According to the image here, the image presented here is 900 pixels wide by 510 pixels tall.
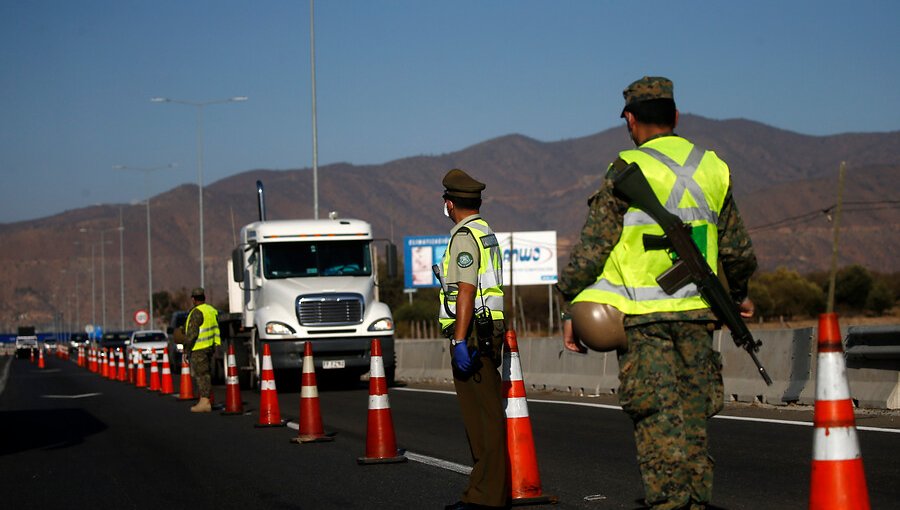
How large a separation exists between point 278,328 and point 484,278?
659 inches

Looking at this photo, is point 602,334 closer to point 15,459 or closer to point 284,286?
point 15,459

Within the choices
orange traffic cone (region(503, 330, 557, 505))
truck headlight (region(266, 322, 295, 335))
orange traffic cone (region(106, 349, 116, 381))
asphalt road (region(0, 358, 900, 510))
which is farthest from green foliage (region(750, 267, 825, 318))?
orange traffic cone (region(503, 330, 557, 505))

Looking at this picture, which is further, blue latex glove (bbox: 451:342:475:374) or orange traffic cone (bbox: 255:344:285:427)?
orange traffic cone (bbox: 255:344:285:427)

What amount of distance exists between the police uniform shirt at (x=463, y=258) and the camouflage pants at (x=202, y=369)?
1281 centimetres

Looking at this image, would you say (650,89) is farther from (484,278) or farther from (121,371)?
(121,371)

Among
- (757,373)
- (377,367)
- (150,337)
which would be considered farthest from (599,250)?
(150,337)

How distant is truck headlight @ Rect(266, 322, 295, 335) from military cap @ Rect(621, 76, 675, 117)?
1898 centimetres

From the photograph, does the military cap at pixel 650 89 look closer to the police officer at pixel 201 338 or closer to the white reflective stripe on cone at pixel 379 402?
the white reflective stripe on cone at pixel 379 402

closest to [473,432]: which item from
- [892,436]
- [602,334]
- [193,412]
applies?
[602,334]

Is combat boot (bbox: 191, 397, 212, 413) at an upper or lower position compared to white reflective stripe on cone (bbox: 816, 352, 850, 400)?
lower

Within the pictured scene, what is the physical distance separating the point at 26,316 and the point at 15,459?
7360 inches

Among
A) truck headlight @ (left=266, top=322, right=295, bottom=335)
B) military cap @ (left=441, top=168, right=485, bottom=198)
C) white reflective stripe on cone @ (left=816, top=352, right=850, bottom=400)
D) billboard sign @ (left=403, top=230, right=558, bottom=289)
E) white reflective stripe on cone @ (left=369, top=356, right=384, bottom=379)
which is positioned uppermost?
billboard sign @ (left=403, top=230, right=558, bottom=289)

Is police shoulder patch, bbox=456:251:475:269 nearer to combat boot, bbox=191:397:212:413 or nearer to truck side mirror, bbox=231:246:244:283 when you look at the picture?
combat boot, bbox=191:397:212:413

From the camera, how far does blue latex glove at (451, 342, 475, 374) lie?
24.5ft
